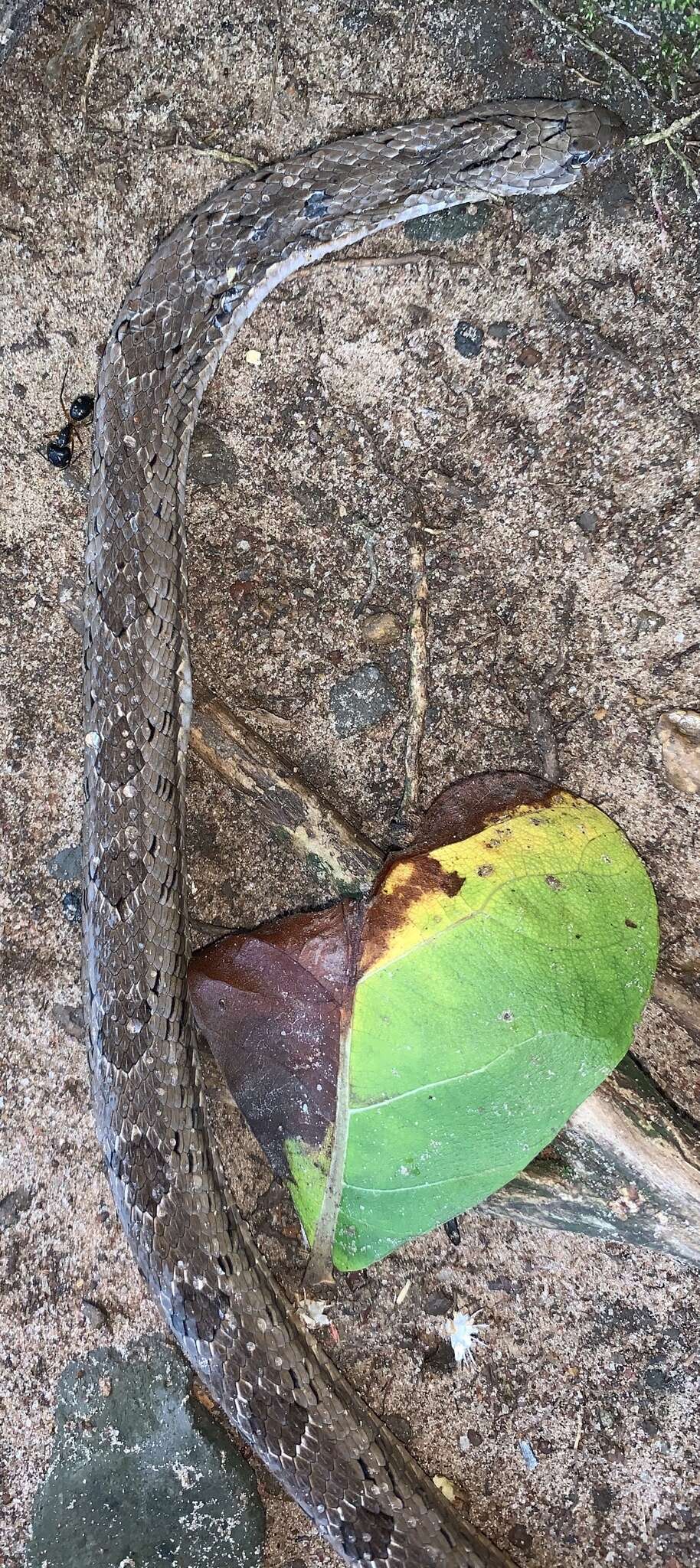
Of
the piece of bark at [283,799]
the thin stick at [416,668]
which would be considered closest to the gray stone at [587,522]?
the thin stick at [416,668]

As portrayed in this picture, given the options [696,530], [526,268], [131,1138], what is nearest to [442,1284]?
[131,1138]

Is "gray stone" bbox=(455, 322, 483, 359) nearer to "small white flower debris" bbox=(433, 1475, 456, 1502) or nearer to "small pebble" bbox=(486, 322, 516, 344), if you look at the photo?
"small pebble" bbox=(486, 322, 516, 344)

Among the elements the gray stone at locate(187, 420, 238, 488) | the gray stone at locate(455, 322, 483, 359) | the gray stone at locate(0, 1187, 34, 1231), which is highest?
the gray stone at locate(455, 322, 483, 359)

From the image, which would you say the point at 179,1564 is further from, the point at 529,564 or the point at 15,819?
the point at 529,564

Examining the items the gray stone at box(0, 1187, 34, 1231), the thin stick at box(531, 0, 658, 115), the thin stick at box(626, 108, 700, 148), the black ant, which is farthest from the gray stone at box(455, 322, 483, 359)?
the gray stone at box(0, 1187, 34, 1231)

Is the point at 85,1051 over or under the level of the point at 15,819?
under
